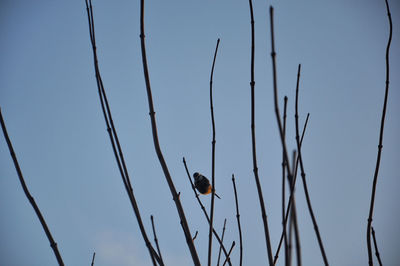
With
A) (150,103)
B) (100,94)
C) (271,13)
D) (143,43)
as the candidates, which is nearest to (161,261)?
(150,103)

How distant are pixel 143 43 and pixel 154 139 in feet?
1.54

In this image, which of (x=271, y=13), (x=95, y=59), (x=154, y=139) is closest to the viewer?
(x=271, y=13)

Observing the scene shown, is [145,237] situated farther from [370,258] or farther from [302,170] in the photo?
[370,258]

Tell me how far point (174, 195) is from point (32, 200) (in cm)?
66

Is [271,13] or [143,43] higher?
[143,43]

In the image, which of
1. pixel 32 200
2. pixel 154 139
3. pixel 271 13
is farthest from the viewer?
pixel 154 139

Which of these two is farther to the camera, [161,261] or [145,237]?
[161,261]

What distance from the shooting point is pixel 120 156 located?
1510mm

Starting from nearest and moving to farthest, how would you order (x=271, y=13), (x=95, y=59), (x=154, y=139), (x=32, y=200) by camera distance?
(x=271, y=13) < (x=32, y=200) < (x=154, y=139) < (x=95, y=59)

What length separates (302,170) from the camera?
1521 millimetres

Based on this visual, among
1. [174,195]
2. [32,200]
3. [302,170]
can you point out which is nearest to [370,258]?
[302,170]

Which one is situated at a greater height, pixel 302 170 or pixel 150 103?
pixel 150 103

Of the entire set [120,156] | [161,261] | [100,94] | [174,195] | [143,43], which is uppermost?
[143,43]

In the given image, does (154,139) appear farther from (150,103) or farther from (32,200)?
(32,200)
